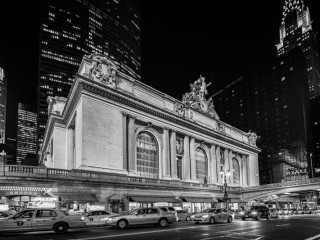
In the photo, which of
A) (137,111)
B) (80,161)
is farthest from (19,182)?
(137,111)

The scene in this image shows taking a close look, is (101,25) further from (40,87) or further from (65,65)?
(40,87)

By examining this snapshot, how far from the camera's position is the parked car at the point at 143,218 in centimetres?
2203

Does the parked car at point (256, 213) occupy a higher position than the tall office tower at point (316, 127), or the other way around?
the tall office tower at point (316, 127)

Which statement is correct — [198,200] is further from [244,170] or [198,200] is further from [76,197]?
[244,170]

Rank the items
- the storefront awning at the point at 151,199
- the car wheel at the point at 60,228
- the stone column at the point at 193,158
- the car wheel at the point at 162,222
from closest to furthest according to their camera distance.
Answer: the car wheel at the point at 60,228 → the car wheel at the point at 162,222 → the storefront awning at the point at 151,199 → the stone column at the point at 193,158

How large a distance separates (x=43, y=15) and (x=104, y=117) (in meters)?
116

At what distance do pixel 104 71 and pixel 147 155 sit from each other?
1482cm

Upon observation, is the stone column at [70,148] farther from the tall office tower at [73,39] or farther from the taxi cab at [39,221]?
the tall office tower at [73,39]

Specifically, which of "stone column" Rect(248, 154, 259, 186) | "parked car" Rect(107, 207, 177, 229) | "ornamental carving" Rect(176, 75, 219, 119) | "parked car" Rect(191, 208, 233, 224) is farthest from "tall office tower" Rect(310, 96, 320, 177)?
"parked car" Rect(107, 207, 177, 229)

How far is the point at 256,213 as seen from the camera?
1271 inches

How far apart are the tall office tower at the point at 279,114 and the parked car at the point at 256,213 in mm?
92992

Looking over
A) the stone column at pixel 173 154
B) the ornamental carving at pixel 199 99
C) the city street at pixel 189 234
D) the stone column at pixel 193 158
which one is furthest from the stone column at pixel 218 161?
the city street at pixel 189 234

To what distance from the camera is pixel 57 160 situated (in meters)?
55.6

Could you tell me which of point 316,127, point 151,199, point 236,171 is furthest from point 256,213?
point 316,127
